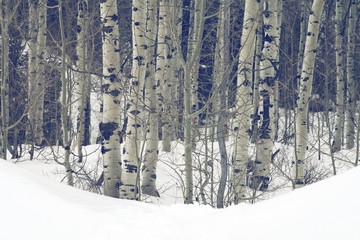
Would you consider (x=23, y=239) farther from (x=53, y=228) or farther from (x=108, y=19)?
(x=108, y=19)

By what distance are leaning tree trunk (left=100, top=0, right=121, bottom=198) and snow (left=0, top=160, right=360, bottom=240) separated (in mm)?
2436

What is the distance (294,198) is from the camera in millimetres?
2791

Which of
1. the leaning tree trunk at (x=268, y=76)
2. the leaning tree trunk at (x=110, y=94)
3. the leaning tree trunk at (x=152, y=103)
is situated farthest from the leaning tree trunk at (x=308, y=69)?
the leaning tree trunk at (x=110, y=94)

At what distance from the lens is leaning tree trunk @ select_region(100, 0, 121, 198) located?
21.4ft

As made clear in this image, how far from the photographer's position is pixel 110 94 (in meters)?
6.54

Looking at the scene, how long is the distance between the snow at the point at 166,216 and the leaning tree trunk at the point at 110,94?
7.99ft

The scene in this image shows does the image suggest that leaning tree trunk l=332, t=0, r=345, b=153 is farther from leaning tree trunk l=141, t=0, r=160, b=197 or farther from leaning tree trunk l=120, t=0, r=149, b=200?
leaning tree trunk l=120, t=0, r=149, b=200

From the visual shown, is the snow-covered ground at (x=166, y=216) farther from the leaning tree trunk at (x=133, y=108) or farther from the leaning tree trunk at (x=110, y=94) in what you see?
the leaning tree trunk at (x=110, y=94)

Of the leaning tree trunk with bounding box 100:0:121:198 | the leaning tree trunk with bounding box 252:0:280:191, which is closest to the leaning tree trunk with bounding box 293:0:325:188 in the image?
the leaning tree trunk with bounding box 252:0:280:191

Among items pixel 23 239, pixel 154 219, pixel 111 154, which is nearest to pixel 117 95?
pixel 111 154

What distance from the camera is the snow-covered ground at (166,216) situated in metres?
2.34

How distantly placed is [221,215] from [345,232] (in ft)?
4.22

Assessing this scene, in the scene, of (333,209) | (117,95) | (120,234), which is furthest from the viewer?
(117,95)

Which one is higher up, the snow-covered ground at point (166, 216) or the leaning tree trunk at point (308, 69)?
the leaning tree trunk at point (308, 69)
